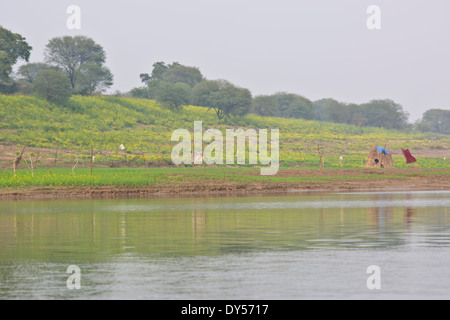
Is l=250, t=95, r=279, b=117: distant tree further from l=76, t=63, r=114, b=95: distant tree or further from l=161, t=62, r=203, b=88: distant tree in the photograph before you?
l=76, t=63, r=114, b=95: distant tree

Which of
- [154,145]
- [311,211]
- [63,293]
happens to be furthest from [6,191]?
[154,145]

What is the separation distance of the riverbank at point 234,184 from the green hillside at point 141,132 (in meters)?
16.5

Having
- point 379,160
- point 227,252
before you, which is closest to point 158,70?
point 379,160

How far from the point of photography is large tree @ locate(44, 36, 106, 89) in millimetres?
124750

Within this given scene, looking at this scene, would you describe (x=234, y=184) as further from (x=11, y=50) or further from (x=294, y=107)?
(x=294, y=107)

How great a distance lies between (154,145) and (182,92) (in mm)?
38751

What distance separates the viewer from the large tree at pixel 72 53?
12475 centimetres

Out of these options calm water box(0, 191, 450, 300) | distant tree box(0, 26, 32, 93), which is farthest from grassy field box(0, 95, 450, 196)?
calm water box(0, 191, 450, 300)

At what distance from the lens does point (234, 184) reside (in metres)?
47.2

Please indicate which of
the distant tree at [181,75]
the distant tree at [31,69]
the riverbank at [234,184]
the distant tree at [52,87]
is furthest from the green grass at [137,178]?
the distant tree at [181,75]

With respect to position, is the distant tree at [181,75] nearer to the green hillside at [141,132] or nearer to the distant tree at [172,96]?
the green hillside at [141,132]

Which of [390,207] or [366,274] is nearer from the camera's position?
[366,274]

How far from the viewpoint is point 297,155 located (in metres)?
84.6
